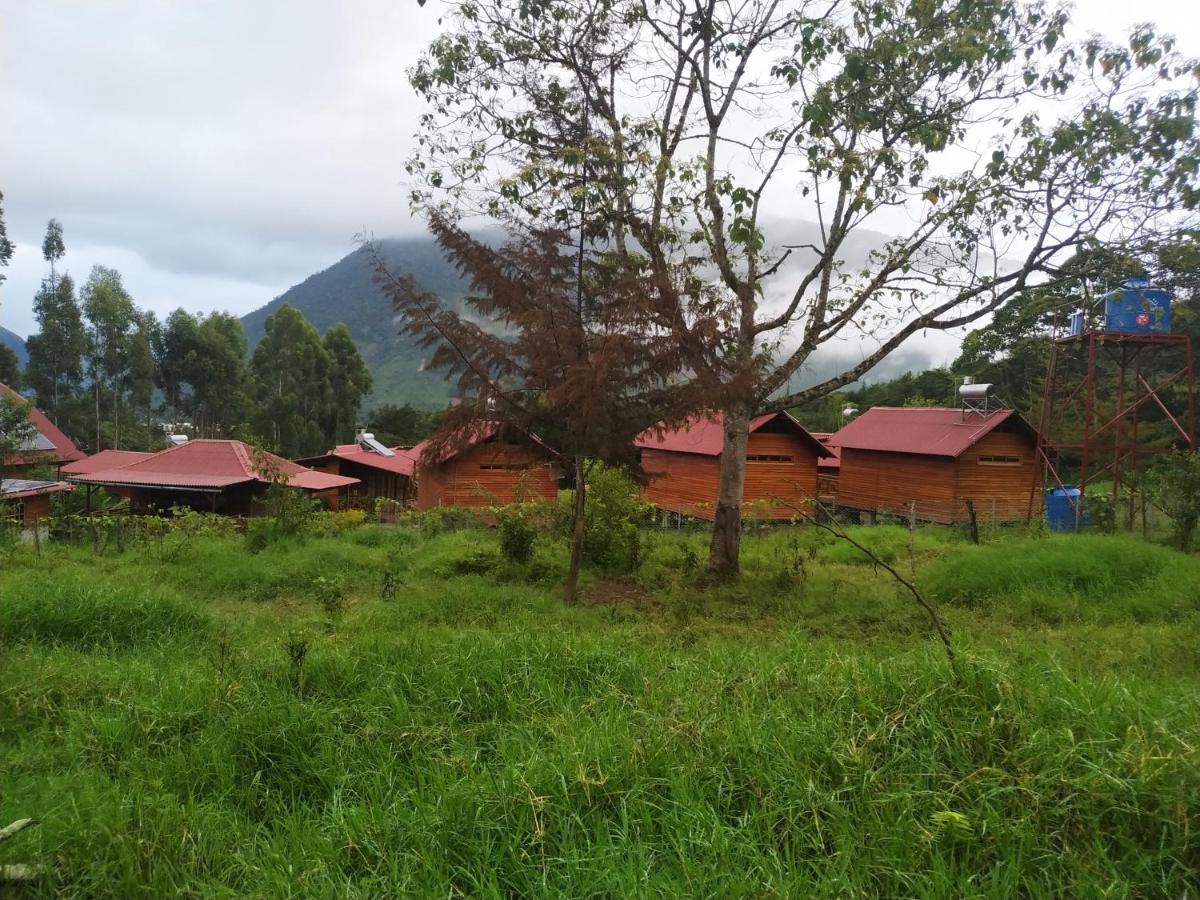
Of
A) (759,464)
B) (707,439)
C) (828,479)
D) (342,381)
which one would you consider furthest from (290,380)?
(828,479)

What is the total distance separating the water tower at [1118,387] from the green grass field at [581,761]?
735 cm

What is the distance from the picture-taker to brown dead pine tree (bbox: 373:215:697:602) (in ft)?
24.8

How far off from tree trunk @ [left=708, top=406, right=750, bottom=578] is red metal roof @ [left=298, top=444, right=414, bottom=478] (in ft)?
66.0

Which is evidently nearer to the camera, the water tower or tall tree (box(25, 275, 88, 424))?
the water tower

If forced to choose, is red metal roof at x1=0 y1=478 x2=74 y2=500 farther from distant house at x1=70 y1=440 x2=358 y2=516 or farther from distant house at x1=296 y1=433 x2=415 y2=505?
distant house at x1=296 y1=433 x2=415 y2=505

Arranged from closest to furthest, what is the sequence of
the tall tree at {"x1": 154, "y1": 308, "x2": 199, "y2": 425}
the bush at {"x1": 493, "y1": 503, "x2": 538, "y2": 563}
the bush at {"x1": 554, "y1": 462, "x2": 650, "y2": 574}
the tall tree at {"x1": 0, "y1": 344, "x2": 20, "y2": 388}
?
the bush at {"x1": 493, "y1": 503, "x2": 538, "y2": 563}, the bush at {"x1": 554, "y1": 462, "x2": 650, "y2": 574}, the tall tree at {"x1": 0, "y1": 344, "x2": 20, "y2": 388}, the tall tree at {"x1": 154, "y1": 308, "x2": 199, "y2": 425}

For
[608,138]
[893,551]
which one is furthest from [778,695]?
[893,551]

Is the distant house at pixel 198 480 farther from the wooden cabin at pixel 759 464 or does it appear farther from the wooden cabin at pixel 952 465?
the wooden cabin at pixel 952 465

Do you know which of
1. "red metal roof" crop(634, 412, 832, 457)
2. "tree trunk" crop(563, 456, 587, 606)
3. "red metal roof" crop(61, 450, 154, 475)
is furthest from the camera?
"red metal roof" crop(61, 450, 154, 475)

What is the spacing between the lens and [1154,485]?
527 inches

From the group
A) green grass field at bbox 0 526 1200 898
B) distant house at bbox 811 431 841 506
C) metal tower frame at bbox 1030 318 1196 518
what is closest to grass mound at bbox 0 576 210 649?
green grass field at bbox 0 526 1200 898

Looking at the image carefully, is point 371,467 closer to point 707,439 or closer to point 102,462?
point 102,462

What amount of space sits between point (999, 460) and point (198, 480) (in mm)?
24001

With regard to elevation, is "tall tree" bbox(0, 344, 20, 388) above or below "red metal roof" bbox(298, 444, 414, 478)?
above
